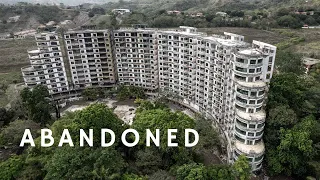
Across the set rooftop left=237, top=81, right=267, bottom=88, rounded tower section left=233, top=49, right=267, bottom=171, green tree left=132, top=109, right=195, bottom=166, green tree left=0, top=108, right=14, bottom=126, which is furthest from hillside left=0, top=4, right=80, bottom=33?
rooftop left=237, top=81, right=267, bottom=88

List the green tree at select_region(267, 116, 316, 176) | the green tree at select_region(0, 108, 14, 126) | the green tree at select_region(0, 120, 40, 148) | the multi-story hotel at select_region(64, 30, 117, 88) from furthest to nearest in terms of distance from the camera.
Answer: the multi-story hotel at select_region(64, 30, 117, 88) < the green tree at select_region(0, 108, 14, 126) < the green tree at select_region(0, 120, 40, 148) < the green tree at select_region(267, 116, 316, 176)

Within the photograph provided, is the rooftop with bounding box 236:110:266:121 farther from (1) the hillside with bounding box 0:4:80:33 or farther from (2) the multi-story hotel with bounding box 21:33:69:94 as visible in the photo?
(1) the hillside with bounding box 0:4:80:33

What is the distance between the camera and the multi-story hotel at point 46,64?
42438 millimetres

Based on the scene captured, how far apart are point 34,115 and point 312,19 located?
322ft

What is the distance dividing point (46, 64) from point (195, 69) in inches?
1074

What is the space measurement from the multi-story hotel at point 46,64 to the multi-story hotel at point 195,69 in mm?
2434

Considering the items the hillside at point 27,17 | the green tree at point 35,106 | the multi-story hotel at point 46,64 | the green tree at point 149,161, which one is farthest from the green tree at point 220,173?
the hillside at point 27,17

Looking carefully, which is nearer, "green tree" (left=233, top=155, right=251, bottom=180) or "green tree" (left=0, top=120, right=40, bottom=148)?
"green tree" (left=233, top=155, right=251, bottom=180)

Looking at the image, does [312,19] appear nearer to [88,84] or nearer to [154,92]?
[154,92]

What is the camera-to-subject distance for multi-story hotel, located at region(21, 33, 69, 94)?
139ft

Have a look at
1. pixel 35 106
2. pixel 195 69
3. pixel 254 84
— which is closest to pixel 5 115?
pixel 35 106

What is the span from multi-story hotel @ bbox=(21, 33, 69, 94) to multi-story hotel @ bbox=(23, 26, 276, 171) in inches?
95.8

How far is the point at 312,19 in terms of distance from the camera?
3492 inches

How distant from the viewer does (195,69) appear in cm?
3962
